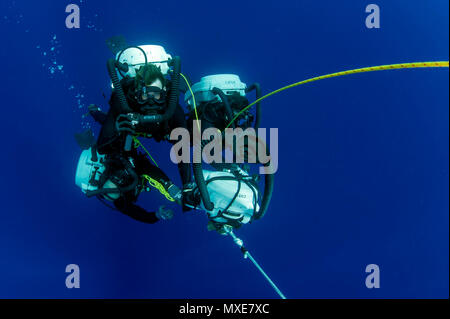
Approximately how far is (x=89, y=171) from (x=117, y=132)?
639 mm

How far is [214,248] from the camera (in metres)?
4.42

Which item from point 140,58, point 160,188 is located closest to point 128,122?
point 140,58

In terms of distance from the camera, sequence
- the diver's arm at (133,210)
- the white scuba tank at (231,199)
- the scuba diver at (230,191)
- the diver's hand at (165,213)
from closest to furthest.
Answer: the scuba diver at (230,191) < the white scuba tank at (231,199) < the diver's hand at (165,213) < the diver's arm at (133,210)

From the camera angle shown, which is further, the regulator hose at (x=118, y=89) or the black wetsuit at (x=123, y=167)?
the black wetsuit at (x=123, y=167)

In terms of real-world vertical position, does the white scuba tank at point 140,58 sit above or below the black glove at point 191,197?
above

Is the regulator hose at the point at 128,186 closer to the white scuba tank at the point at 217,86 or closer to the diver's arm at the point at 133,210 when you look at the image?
the diver's arm at the point at 133,210

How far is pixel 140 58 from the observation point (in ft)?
6.64

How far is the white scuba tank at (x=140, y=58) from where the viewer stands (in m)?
2.02

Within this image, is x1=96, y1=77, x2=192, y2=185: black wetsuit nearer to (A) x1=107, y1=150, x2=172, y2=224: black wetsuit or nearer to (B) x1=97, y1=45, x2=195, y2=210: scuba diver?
(B) x1=97, y1=45, x2=195, y2=210: scuba diver

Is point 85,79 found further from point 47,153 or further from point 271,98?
point 271,98

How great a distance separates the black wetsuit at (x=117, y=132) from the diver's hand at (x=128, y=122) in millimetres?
49

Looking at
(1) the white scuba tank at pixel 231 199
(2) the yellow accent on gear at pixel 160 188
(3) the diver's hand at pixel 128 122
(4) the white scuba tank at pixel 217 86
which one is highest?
(4) the white scuba tank at pixel 217 86

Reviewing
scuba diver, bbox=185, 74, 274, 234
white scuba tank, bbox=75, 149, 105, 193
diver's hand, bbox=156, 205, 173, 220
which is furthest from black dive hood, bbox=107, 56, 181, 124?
diver's hand, bbox=156, 205, 173, 220

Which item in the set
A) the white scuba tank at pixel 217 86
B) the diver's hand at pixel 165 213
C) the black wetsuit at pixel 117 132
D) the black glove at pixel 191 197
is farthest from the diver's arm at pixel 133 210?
the white scuba tank at pixel 217 86
